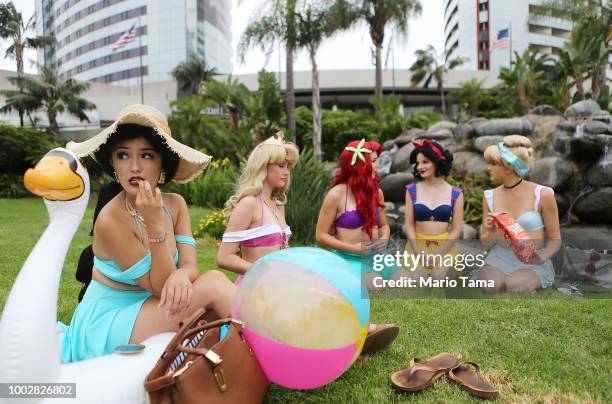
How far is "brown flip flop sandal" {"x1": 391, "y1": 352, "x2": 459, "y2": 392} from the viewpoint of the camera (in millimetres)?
2398

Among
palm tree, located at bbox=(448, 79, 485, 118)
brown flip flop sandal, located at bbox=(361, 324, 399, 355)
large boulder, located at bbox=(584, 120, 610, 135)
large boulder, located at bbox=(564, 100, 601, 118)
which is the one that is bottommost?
brown flip flop sandal, located at bbox=(361, 324, 399, 355)

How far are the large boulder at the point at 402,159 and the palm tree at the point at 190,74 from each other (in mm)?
40696

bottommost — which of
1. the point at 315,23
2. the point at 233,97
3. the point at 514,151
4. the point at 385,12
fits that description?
the point at 514,151

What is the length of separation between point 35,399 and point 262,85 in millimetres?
20863

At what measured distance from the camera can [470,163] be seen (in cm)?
1094

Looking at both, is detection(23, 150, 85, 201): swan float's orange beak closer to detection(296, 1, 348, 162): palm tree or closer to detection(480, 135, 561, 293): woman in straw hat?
detection(480, 135, 561, 293): woman in straw hat

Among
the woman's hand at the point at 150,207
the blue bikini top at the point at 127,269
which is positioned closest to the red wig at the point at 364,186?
the blue bikini top at the point at 127,269

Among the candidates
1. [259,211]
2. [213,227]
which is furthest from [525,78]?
[259,211]

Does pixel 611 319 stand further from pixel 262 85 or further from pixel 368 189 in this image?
pixel 262 85

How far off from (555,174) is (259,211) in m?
8.43

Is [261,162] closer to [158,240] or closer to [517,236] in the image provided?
[158,240]

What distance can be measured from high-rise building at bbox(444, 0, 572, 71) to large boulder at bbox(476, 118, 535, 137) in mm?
54854

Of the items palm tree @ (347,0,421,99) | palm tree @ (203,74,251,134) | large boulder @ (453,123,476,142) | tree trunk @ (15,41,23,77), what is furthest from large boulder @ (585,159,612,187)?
tree trunk @ (15,41,23,77)

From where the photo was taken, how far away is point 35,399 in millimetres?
1695
